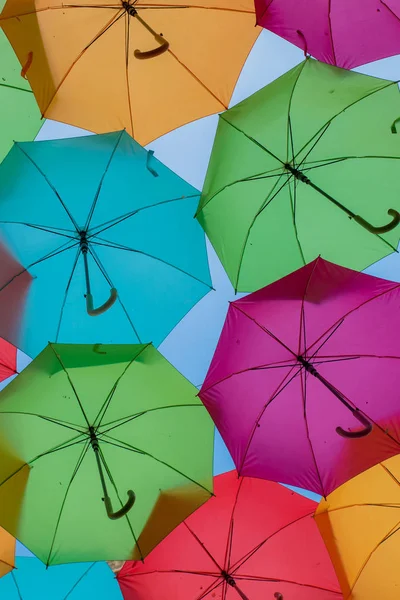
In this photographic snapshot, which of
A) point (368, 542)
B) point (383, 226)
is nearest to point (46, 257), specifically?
point (383, 226)

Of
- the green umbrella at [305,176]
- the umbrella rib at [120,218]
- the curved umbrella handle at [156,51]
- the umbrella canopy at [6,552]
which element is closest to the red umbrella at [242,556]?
the umbrella canopy at [6,552]

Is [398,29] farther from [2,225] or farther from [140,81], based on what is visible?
[2,225]

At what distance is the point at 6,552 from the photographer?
559cm

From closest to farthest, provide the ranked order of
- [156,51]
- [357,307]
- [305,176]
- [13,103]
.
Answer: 1. [357,307]
2. [156,51]
3. [305,176]
4. [13,103]

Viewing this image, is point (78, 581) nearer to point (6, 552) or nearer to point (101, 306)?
point (6, 552)

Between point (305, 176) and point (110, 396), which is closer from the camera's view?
point (110, 396)

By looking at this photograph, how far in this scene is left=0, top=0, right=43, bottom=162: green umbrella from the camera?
563cm

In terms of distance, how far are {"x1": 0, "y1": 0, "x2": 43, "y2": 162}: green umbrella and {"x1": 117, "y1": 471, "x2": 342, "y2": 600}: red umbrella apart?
351cm

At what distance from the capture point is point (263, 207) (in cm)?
546

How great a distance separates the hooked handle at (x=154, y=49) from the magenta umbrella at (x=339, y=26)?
0.85 meters

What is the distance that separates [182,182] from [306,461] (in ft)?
8.05

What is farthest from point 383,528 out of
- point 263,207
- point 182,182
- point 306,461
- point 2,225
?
point 2,225

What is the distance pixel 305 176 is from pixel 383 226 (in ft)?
2.45

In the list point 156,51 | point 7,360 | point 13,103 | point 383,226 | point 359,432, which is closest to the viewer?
point 359,432
